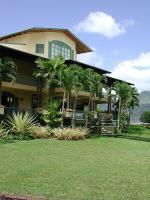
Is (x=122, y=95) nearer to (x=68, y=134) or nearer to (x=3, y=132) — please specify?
(x=68, y=134)

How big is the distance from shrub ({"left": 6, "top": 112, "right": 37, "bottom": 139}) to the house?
213 inches

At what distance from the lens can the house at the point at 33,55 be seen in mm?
33750

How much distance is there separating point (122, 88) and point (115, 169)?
81.9 ft

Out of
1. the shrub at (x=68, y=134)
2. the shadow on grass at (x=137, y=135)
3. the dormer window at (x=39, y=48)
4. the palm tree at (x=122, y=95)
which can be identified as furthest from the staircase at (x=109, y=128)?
the dormer window at (x=39, y=48)

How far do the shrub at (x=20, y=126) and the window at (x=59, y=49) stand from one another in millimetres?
16351

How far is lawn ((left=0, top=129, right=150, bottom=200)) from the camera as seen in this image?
32.5 ft

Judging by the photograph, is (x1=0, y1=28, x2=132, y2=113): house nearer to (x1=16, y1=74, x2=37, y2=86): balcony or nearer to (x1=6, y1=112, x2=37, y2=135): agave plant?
(x1=16, y1=74, x2=37, y2=86): balcony

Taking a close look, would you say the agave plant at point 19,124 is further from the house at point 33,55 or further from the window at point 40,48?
the window at point 40,48

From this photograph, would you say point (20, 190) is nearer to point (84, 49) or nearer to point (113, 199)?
point (113, 199)

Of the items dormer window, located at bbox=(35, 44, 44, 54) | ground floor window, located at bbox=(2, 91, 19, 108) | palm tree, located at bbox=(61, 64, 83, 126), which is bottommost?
ground floor window, located at bbox=(2, 91, 19, 108)

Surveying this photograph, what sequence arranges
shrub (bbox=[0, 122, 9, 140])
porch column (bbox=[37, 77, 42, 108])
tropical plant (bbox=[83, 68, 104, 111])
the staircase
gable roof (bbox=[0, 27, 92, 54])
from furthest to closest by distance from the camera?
gable roof (bbox=[0, 27, 92, 54]), porch column (bbox=[37, 77, 42, 108]), the staircase, tropical plant (bbox=[83, 68, 104, 111]), shrub (bbox=[0, 122, 9, 140])

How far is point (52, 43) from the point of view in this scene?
4244 centimetres

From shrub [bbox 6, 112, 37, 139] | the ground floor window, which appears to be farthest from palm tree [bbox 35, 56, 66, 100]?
shrub [bbox 6, 112, 37, 139]

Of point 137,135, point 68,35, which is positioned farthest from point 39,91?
point 68,35
